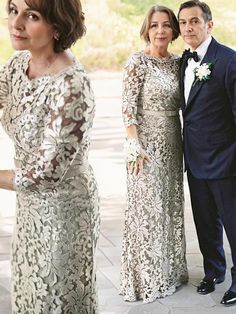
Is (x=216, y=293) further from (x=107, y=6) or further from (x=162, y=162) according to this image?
(x=107, y=6)

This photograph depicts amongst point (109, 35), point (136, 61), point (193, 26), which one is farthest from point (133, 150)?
point (109, 35)

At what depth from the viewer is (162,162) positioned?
10.4ft

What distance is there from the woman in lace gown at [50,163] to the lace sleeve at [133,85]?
1410 mm

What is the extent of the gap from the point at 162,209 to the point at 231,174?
427mm

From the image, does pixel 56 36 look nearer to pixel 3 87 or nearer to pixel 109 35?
pixel 3 87

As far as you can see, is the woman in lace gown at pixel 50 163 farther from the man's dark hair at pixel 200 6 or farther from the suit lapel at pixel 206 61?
the man's dark hair at pixel 200 6

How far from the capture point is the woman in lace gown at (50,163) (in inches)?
58.1

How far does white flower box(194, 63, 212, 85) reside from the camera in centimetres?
295

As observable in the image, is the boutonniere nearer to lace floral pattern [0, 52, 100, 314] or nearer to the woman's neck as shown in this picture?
the woman's neck

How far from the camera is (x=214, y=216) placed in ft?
10.7

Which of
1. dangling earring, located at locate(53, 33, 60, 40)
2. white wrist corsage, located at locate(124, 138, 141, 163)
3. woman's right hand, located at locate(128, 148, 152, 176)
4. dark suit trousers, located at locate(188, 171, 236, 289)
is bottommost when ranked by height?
dark suit trousers, located at locate(188, 171, 236, 289)

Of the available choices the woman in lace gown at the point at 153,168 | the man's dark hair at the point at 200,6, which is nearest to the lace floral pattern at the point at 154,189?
the woman in lace gown at the point at 153,168

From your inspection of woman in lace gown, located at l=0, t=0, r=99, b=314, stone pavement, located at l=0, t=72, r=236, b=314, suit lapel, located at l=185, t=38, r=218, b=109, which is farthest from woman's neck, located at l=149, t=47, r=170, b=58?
woman in lace gown, located at l=0, t=0, r=99, b=314

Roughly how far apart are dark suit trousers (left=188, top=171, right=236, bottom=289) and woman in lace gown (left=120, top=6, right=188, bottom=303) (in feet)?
0.36
